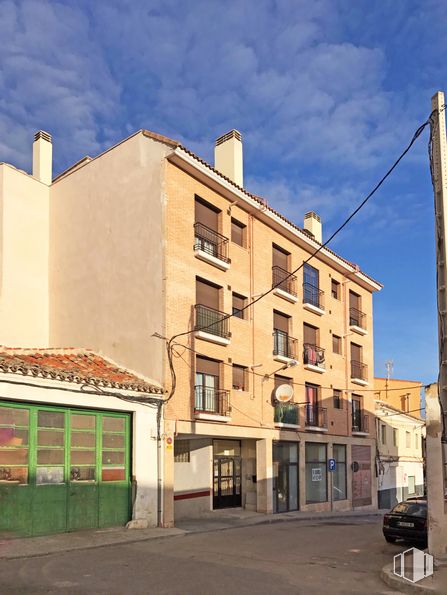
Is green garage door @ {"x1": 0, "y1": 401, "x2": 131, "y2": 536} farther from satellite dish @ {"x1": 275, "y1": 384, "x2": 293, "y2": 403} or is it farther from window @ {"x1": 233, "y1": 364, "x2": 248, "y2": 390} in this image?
satellite dish @ {"x1": 275, "y1": 384, "x2": 293, "y2": 403}

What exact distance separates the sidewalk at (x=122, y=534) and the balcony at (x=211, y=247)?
29.1 feet

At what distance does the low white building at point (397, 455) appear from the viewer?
40094 millimetres

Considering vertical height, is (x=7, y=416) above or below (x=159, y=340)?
below

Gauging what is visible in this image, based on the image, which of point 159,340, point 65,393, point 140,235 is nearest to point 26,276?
point 140,235

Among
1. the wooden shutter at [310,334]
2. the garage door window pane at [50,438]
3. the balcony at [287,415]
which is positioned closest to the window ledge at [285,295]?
the wooden shutter at [310,334]

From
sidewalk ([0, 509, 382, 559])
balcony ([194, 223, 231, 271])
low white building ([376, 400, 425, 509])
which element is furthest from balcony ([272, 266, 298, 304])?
low white building ([376, 400, 425, 509])

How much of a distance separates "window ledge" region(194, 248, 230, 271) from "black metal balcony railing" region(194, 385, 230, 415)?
14.4 ft

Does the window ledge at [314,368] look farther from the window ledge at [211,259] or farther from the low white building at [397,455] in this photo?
the low white building at [397,455]

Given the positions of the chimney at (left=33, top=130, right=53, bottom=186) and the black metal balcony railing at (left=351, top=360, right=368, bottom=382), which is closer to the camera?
the chimney at (left=33, top=130, right=53, bottom=186)

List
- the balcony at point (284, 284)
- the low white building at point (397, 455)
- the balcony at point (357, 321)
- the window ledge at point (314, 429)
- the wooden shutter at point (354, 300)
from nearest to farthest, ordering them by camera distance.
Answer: the balcony at point (284, 284) < the window ledge at point (314, 429) < the balcony at point (357, 321) < the wooden shutter at point (354, 300) < the low white building at point (397, 455)

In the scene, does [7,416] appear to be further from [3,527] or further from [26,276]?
[26,276]

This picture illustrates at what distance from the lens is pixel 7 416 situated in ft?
51.7

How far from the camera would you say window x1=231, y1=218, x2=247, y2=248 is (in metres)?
25.5

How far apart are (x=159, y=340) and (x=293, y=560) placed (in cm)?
872
